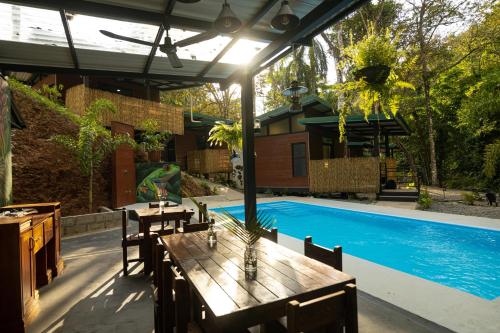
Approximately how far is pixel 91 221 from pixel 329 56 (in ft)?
70.9

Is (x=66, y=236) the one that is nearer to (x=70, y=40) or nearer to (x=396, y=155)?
(x=70, y=40)

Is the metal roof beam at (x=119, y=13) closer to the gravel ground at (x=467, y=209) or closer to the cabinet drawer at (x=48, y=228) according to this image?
the cabinet drawer at (x=48, y=228)

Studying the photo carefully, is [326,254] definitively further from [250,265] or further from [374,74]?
[374,74]

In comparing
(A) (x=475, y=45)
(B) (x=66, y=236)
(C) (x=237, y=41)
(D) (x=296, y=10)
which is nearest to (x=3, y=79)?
(B) (x=66, y=236)

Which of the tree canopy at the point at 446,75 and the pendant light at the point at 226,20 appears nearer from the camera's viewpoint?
the pendant light at the point at 226,20

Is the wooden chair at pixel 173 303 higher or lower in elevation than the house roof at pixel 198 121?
lower

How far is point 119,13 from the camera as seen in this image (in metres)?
3.43

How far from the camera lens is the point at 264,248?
9.04ft

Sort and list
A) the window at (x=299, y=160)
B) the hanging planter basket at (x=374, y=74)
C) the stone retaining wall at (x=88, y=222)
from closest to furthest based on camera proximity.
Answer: the hanging planter basket at (x=374, y=74), the stone retaining wall at (x=88, y=222), the window at (x=299, y=160)

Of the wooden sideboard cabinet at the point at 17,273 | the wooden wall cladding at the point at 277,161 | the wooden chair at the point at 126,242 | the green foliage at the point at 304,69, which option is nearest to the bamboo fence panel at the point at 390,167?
the wooden wall cladding at the point at 277,161

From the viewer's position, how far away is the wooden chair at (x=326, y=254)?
7.26 ft

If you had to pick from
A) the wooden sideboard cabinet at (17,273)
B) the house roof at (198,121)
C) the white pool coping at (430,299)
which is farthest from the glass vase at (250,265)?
the house roof at (198,121)

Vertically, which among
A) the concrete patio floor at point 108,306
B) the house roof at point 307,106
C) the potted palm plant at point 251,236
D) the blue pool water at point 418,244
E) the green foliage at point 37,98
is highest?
the house roof at point 307,106

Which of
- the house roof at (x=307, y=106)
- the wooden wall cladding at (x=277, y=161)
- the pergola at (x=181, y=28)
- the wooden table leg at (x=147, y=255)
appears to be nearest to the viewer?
the pergola at (x=181, y=28)
